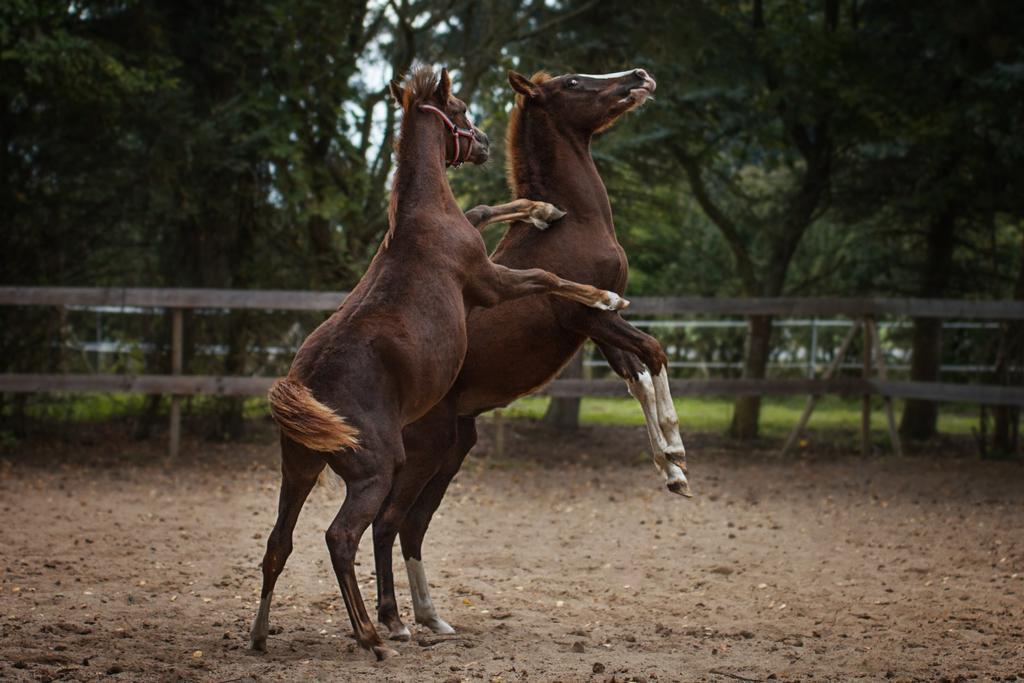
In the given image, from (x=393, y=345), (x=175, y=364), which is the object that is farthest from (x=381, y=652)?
(x=175, y=364)

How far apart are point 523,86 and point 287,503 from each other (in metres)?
2.49

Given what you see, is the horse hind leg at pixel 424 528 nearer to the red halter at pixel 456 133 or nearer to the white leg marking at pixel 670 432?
the white leg marking at pixel 670 432

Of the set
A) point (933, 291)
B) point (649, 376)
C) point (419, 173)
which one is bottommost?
point (649, 376)

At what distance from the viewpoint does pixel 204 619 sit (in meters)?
5.68

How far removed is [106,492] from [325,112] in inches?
185

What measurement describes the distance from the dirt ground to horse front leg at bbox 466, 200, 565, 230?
6.80ft

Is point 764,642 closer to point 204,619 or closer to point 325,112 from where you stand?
point 204,619

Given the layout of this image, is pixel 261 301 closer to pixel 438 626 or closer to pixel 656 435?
pixel 438 626

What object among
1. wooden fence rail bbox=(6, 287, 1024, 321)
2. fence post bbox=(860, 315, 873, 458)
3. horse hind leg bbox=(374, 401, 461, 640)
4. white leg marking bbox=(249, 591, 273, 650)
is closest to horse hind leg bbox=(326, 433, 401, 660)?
white leg marking bbox=(249, 591, 273, 650)

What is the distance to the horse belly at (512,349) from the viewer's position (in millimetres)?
5496

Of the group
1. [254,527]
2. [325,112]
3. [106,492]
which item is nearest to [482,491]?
[254,527]

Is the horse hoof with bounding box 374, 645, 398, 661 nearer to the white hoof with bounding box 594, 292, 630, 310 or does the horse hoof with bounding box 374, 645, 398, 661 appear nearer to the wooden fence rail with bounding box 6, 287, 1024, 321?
the white hoof with bounding box 594, 292, 630, 310

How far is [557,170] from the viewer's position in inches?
227

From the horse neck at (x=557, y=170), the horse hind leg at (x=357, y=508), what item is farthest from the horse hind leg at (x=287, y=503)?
the horse neck at (x=557, y=170)
